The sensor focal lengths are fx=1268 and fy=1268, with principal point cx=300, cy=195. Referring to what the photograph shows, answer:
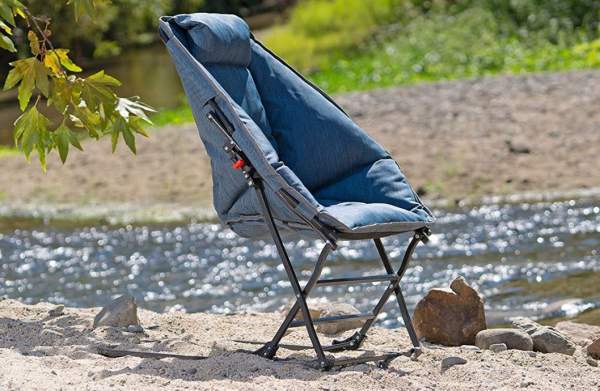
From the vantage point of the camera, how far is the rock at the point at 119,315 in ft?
17.6

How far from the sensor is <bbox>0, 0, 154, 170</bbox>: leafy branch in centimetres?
529

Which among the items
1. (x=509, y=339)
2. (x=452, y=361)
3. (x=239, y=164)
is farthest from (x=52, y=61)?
(x=509, y=339)

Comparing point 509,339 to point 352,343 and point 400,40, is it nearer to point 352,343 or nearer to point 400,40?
point 352,343

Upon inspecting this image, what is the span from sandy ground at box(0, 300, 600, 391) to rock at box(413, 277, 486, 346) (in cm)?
18

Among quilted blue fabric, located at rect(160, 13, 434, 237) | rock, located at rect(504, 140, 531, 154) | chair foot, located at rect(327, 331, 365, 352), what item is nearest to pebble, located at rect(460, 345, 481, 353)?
chair foot, located at rect(327, 331, 365, 352)

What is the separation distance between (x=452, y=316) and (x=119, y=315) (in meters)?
1.46

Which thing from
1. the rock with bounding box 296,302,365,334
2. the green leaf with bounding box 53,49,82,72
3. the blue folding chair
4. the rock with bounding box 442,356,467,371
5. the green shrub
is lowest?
the green shrub

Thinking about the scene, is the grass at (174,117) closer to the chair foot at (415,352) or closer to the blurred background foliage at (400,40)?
the blurred background foliage at (400,40)

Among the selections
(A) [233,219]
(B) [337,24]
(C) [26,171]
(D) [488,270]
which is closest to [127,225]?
(C) [26,171]

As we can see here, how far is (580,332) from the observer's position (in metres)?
5.90

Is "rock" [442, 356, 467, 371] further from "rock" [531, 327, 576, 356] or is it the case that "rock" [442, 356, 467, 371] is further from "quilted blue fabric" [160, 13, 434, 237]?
"rock" [531, 327, 576, 356]

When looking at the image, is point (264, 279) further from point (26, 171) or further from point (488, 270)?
point (26, 171)

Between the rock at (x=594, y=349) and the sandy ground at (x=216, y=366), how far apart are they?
5cm

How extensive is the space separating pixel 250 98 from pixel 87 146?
30.5ft
